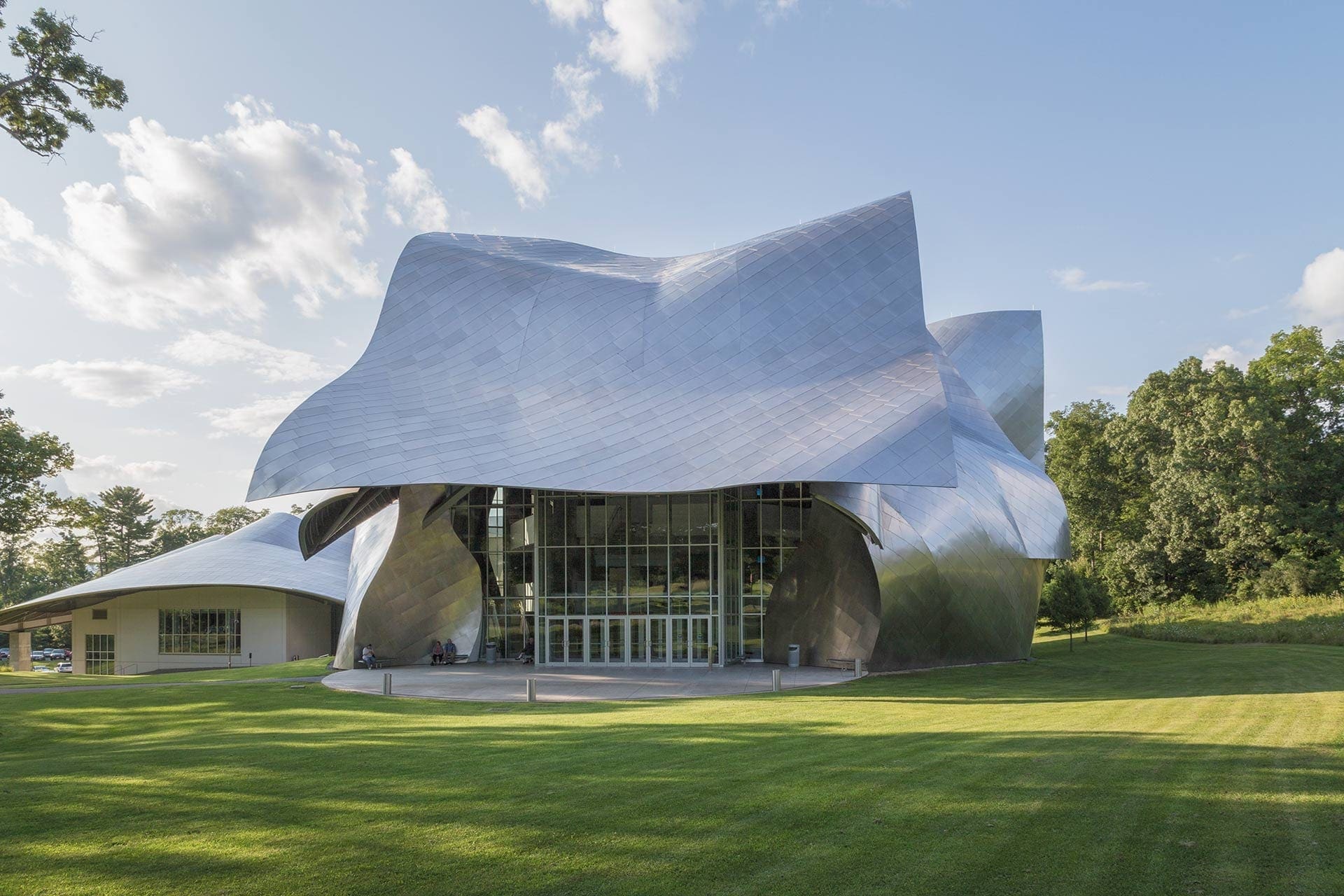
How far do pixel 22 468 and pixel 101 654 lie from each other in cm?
1677

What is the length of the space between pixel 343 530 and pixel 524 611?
8.85 meters

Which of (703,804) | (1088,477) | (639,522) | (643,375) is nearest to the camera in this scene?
(703,804)

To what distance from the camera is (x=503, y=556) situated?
3534cm

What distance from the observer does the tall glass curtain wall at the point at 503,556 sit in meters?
34.9

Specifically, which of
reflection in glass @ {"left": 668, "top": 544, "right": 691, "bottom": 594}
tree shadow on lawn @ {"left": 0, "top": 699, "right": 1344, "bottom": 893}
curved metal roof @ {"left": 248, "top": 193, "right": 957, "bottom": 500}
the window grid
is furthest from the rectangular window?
tree shadow on lawn @ {"left": 0, "top": 699, "right": 1344, "bottom": 893}

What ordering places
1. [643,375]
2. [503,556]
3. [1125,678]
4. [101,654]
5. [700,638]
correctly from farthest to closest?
[101,654] → [503,556] → [643,375] → [700,638] → [1125,678]

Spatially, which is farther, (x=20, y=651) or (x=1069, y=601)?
(x=20, y=651)

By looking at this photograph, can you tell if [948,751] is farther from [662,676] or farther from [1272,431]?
[1272,431]

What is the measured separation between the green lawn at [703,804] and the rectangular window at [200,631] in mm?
32956

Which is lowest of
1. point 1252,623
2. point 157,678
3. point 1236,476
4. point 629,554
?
point 1252,623

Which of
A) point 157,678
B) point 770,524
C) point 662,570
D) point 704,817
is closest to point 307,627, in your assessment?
point 157,678

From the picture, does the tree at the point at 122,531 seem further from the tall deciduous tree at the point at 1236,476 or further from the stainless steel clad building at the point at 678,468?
the tall deciduous tree at the point at 1236,476

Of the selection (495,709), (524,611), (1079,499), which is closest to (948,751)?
(495,709)

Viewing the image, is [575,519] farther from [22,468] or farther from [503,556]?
[22,468]
